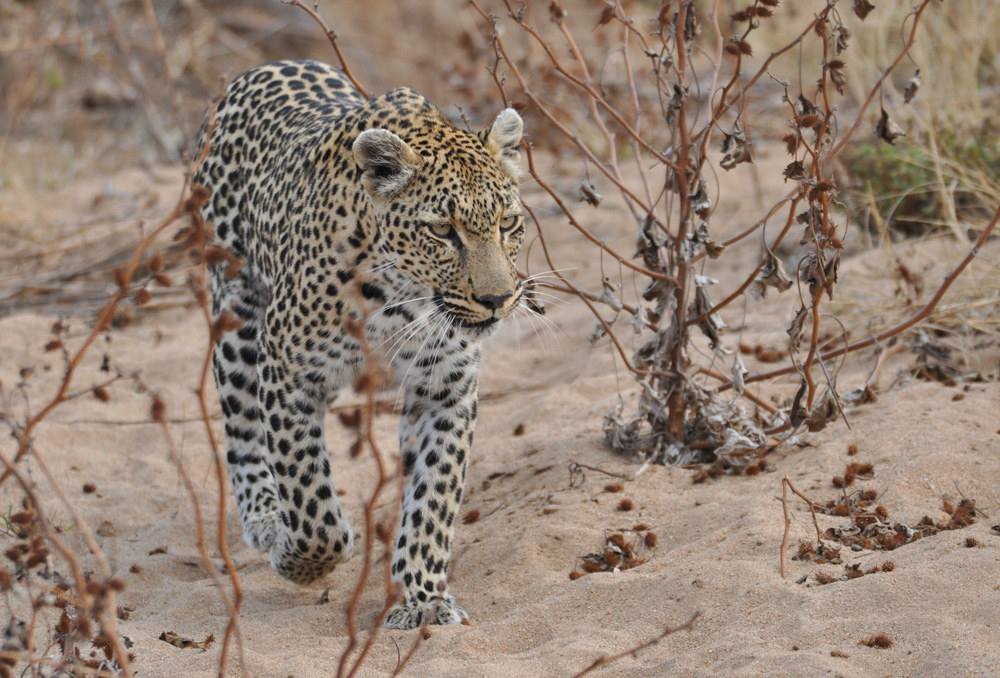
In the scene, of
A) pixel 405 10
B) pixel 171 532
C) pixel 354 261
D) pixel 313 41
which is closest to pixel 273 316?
pixel 354 261

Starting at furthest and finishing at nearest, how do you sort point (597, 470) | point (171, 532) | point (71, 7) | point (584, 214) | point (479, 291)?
point (71, 7), point (584, 214), point (171, 532), point (597, 470), point (479, 291)

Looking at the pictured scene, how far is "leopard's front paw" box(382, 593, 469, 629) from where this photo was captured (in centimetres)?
459

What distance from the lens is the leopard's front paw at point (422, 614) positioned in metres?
4.59

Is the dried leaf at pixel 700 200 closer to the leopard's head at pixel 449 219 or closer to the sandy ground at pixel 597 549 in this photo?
the sandy ground at pixel 597 549

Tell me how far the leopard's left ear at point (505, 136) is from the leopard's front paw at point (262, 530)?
2285 millimetres

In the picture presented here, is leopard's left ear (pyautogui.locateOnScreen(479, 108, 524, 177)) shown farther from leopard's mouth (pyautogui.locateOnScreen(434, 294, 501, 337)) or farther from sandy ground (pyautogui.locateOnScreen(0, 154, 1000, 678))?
sandy ground (pyautogui.locateOnScreen(0, 154, 1000, 678))

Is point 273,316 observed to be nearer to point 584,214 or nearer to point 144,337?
point 144,337

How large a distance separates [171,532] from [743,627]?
336 cm

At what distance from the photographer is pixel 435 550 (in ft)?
16.2

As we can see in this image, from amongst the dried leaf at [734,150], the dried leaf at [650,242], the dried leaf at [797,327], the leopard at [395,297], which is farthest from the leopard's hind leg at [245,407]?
the dried leaf at [797,327]

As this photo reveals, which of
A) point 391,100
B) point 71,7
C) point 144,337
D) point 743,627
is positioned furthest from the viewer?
point 71,7

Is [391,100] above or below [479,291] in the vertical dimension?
above

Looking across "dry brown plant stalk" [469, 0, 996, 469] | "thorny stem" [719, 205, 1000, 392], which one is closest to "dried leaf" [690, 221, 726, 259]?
"dry brown plant stalk" [469, 0, 996, 469]

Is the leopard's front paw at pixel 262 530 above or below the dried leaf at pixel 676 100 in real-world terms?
below
